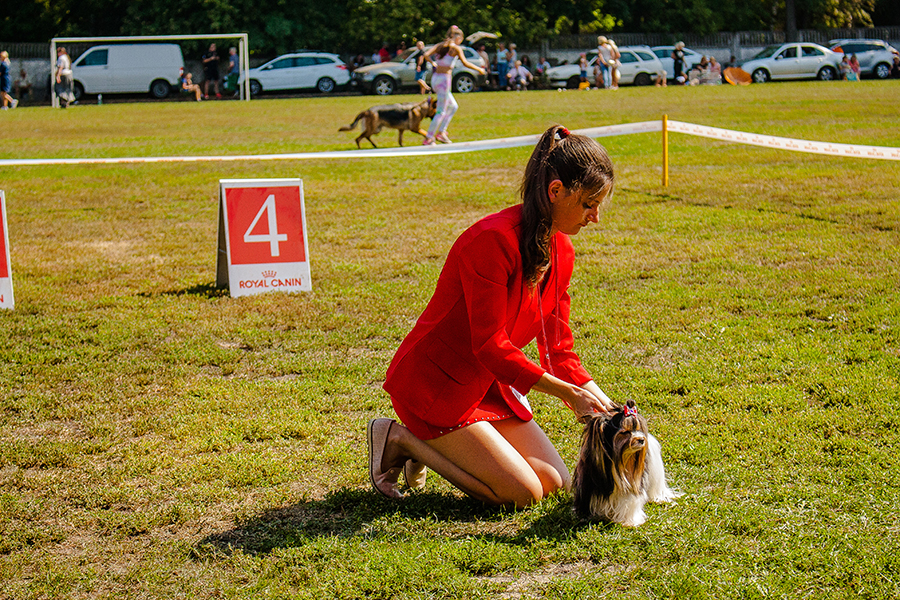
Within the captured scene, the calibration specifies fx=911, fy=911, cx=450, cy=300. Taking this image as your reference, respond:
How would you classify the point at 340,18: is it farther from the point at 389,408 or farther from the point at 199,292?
the point at 389,408

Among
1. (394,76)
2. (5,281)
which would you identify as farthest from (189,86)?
(5,281)

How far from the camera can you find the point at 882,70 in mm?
35438

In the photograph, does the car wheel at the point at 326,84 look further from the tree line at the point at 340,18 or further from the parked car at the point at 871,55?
the parked car at the point at 871,55

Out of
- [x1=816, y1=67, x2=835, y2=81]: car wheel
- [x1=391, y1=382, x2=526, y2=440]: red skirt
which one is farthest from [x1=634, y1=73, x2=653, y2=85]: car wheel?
[x1=391, y1=382, x2=526, y2=440]: red skirt

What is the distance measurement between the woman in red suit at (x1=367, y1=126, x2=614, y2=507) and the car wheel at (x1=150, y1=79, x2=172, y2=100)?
33937 millimetres

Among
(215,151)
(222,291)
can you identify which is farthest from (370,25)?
(222,291)

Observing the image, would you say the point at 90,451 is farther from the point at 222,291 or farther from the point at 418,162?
the point at 418,162

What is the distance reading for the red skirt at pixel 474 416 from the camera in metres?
3.29

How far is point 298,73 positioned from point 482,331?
1263 inches

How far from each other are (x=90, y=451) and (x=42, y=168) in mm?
10901

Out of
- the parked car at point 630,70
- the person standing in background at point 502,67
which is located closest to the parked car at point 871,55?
the parked car at point 630,70

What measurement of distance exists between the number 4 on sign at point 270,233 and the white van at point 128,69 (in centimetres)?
2970

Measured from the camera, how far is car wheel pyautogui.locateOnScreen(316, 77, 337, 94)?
33875 mm

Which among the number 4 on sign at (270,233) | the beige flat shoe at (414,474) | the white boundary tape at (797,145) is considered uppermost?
the white boundary tape at (797,145)
